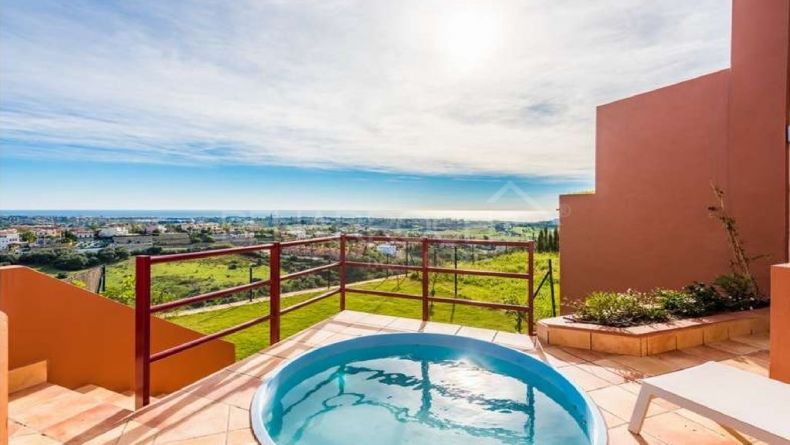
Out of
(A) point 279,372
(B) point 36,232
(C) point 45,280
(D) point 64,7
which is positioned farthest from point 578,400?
(B) point 36,232

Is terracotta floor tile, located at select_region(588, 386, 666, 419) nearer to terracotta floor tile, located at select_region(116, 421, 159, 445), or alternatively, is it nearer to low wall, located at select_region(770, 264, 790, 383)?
low wall, located at select_region(770, 264, 790, 383)

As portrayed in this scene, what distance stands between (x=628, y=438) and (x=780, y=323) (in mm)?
1344

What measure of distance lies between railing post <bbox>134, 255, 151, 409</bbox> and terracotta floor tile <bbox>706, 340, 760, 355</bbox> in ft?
15.1

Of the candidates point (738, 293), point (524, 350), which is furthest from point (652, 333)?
point (738, 293)

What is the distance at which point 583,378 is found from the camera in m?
2.72

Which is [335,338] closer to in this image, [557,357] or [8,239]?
[557,357]

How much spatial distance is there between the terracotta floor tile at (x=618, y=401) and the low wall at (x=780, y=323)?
0.84 metres

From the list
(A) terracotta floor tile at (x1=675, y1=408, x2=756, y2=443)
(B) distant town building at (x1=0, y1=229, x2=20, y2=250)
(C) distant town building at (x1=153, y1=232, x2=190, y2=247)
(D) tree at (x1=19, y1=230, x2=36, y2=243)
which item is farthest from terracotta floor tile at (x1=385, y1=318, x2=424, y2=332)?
(D) tree at (x1=19, y1=230, x2=36, y2=243)

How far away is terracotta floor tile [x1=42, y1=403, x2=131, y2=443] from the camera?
2035mm

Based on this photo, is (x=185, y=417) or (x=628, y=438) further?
(x=185, y=417)

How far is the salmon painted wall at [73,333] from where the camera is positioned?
2.83m

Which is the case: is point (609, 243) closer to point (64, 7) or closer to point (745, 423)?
point (745, 423)

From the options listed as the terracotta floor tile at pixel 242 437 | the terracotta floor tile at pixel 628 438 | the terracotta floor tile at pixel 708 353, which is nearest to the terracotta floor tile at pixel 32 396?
the terracotta floor tile at pixel 242 437

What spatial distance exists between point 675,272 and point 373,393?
4798 millimetres
